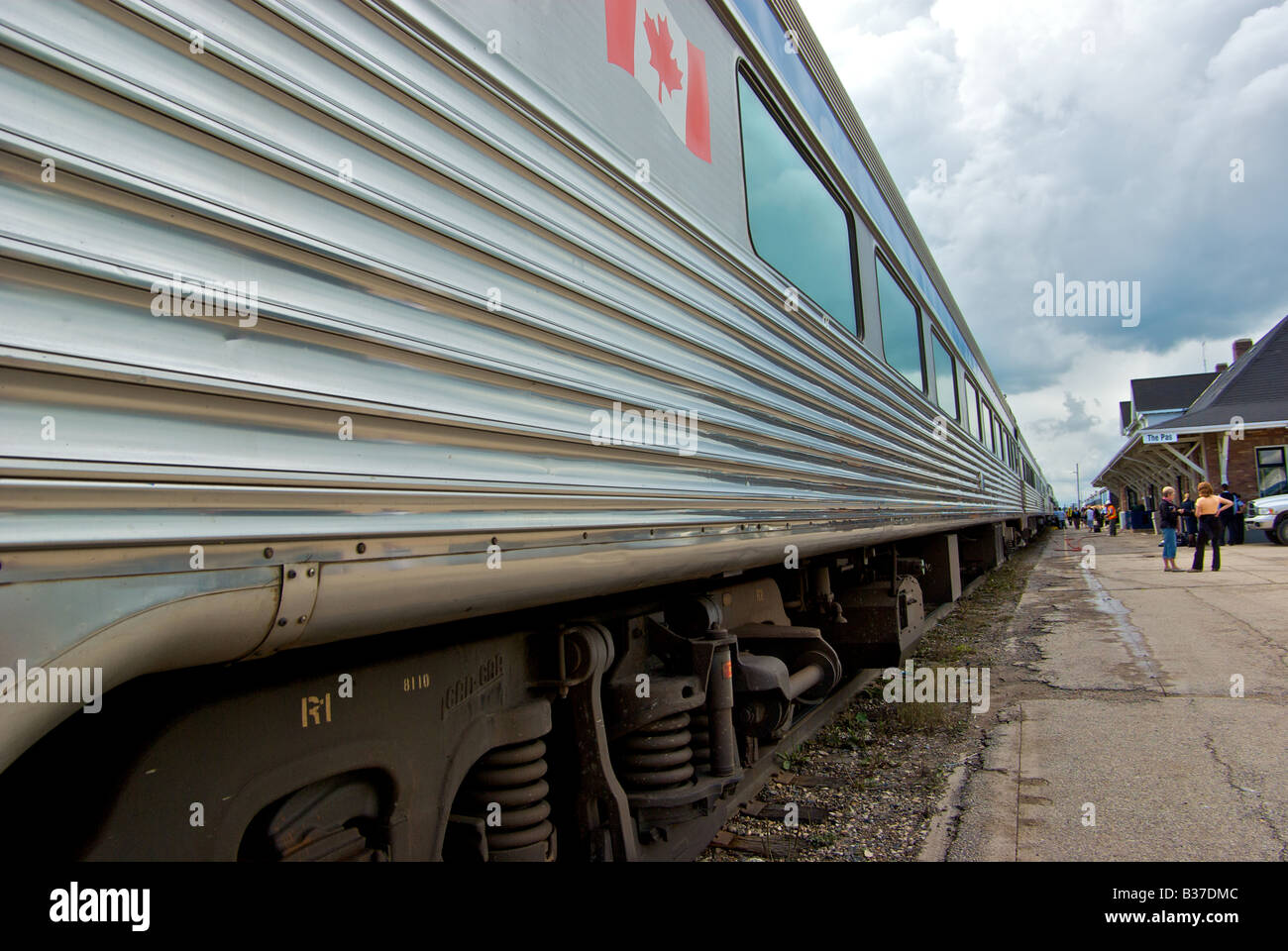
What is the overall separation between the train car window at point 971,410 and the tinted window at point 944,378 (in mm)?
598

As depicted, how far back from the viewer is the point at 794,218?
337cm

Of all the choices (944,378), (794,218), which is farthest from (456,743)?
(944,378)

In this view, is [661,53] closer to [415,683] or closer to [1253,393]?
[415,683]

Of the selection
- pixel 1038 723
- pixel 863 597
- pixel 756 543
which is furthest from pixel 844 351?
pixel 1038 723

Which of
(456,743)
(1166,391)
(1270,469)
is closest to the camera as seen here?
(456,743)

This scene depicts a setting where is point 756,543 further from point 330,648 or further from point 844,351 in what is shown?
point 844,351

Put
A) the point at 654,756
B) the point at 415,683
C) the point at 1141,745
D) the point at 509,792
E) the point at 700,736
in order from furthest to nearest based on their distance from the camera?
the point at 1141,745 < the point at 700,736 < the point at 654,756 < the point at 509,792 < the point at 415,683

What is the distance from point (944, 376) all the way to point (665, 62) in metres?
5.47

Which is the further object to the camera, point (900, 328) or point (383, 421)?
point (900, 328)

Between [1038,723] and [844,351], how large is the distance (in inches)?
89.5

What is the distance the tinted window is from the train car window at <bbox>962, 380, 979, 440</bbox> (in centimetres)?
60

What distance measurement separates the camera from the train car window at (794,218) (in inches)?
116

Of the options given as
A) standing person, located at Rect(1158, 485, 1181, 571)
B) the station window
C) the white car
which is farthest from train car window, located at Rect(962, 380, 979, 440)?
the station window
